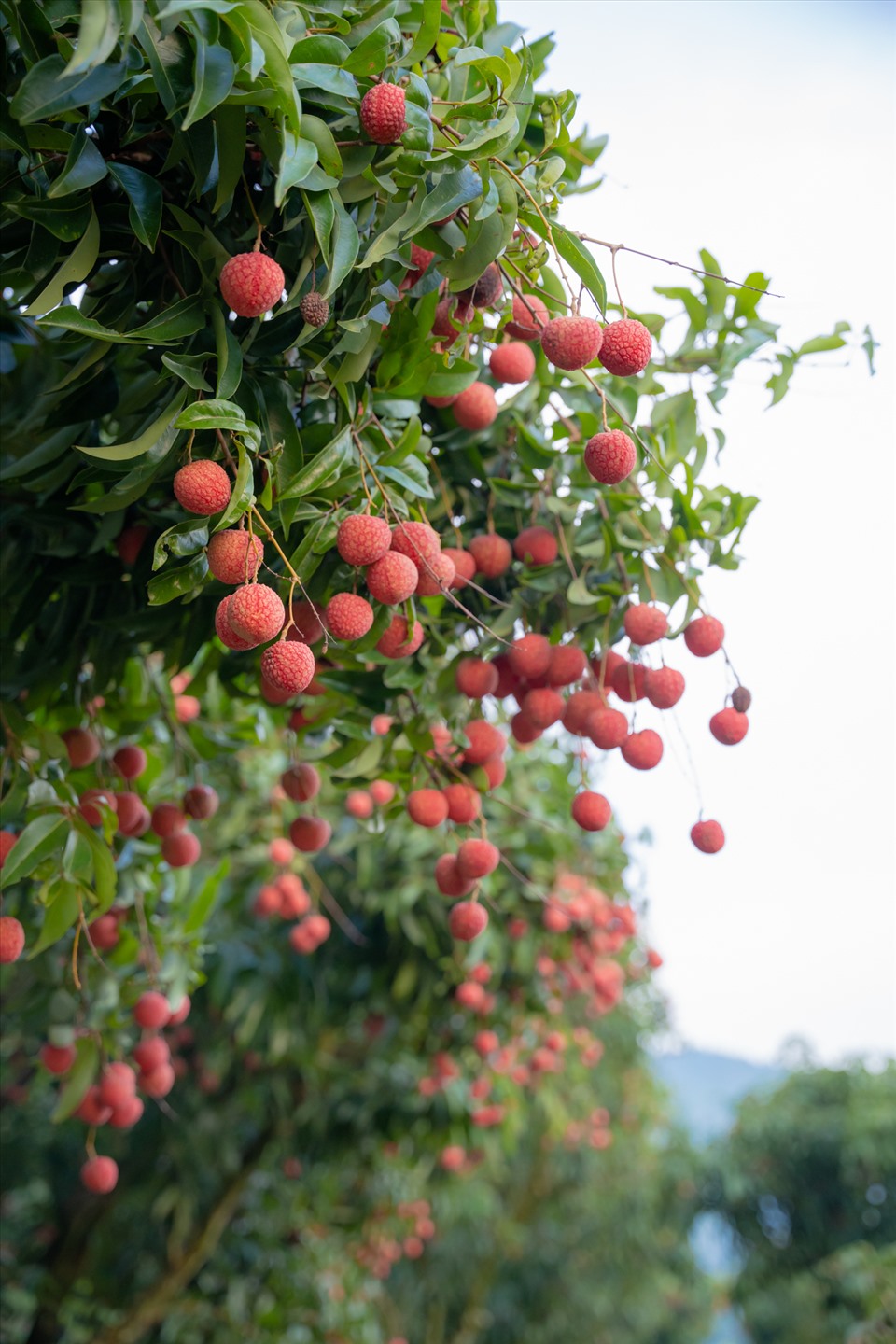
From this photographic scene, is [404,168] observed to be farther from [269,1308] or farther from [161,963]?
[269,1308]

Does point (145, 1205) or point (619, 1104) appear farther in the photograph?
point (619, 1104)

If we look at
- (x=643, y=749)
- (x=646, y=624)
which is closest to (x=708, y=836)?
(x=643, y=749)

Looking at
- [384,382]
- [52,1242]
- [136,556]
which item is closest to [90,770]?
[136,556]

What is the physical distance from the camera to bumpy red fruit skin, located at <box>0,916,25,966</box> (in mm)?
1094

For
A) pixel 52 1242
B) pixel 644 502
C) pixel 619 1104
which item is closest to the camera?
pixel 644 502

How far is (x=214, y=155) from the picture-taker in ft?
2.48

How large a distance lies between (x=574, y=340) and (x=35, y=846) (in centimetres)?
67

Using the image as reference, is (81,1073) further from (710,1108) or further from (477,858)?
(710,1108)

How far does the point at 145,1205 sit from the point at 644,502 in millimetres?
3146

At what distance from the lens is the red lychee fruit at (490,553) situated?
1.12 meters

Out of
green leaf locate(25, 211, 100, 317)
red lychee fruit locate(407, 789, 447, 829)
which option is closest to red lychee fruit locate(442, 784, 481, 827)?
red lychee fruit locate(407, 789, 447, 829)

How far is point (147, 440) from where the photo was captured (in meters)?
0.78

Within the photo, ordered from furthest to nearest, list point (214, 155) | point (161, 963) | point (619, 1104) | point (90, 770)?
point (619, 1104), point (161, 963), point (90, 770), point (214, 155)

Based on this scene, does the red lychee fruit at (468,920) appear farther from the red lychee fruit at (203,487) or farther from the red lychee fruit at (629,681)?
the red lychee fruit at (203,487)
